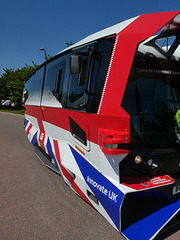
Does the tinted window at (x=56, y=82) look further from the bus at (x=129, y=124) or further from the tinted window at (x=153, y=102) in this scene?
the tinted window at (x=153, y=102)

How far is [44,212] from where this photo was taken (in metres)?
2.87

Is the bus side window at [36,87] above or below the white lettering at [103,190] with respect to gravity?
above

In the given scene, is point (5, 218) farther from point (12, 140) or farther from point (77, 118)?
point (12, 140)

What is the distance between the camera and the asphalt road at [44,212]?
2.39 metres

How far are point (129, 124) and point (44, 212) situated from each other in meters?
1.98

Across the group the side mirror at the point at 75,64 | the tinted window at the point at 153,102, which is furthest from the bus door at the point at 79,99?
the tinted window at the point at 153,102

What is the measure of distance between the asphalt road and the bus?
331mm

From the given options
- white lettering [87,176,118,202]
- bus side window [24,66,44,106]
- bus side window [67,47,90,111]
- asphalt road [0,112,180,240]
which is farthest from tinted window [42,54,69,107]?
asphalt road [0,112,180,240]

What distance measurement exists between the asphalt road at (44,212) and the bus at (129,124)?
0.33 m

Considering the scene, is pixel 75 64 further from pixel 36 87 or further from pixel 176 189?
pixel 36 87

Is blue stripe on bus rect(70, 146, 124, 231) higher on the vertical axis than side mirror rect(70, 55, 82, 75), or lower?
lower

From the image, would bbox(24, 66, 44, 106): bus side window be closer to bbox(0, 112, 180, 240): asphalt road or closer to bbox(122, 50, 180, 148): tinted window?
bbox(0, 112, 180, 240): asphalt road

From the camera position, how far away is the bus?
206 centimetres

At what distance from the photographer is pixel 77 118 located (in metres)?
2.70
